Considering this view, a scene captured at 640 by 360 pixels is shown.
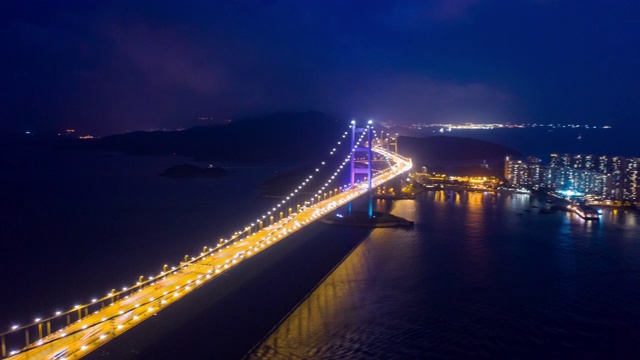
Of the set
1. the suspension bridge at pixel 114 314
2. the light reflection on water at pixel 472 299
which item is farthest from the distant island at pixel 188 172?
the suspension bridge at pixel 114 314

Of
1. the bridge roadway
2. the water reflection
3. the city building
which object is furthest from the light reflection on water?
the city building

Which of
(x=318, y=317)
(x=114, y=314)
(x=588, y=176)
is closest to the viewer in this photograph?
(x=114, y=314)

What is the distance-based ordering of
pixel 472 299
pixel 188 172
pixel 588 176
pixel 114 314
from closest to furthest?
pixel 114 314, pixel 472 299, pixel 588 176, pixel 188 172

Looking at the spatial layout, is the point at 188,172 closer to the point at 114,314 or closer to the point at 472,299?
the point at 472,299

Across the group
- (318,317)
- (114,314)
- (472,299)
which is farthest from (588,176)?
(114,314)

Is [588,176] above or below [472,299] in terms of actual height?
above

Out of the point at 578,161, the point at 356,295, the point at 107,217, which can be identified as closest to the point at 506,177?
the point at 578,161

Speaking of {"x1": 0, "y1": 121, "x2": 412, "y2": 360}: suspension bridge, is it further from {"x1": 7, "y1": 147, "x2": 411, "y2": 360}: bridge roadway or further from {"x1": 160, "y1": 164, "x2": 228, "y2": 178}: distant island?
{"x1": 160, "y1": 164, "x2": 228, "y2": 178}: distant island

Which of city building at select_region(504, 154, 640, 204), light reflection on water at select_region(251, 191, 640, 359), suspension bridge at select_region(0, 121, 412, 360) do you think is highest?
city building at select_region(504, 154, 640, 204)
